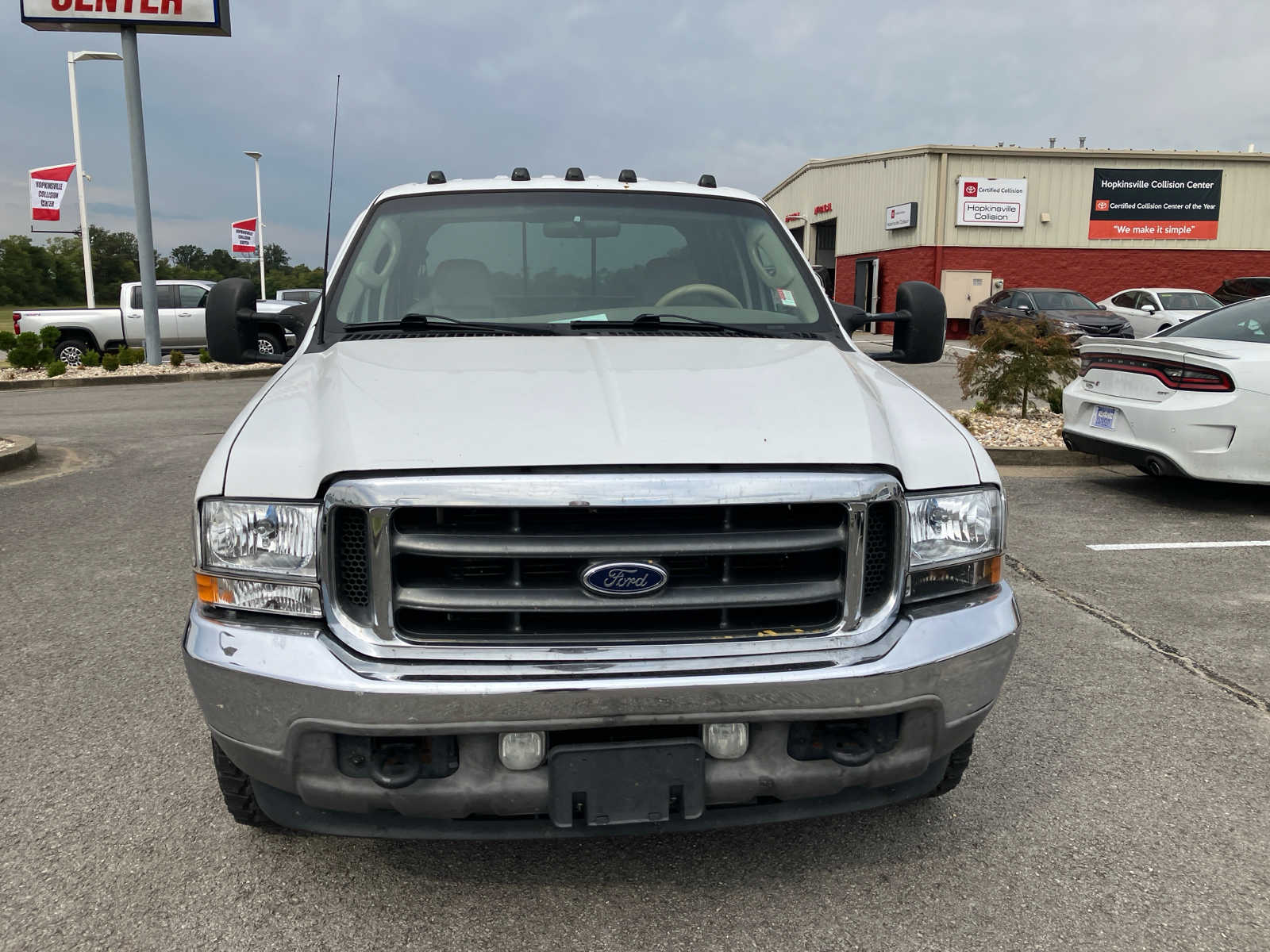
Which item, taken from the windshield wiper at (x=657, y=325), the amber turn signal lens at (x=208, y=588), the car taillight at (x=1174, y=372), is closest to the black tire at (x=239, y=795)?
the amber turn signal lens at (x=208, y=588)

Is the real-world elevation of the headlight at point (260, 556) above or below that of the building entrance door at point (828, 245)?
below

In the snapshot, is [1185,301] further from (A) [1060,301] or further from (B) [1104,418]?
(B) [1104,418]

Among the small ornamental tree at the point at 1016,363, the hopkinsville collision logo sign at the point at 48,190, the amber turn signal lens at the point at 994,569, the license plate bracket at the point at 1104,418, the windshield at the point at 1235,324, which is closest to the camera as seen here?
the amber turn signal lens at the point at 994,569

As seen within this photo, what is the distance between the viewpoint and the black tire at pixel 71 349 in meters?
20.3

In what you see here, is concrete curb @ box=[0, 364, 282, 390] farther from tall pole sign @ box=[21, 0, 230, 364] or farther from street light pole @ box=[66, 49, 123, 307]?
street light pole @ box=[66, 49, 123, 307]

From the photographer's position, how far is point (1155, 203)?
32.4 meters

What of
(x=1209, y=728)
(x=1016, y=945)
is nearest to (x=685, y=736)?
(x=1016, y=945)

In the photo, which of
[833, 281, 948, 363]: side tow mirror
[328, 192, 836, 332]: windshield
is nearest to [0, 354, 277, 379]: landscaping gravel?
[328, 192, 836, 332]: windshield

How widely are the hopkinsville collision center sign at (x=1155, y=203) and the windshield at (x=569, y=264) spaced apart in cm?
3293

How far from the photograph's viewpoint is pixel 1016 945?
2.29 metres

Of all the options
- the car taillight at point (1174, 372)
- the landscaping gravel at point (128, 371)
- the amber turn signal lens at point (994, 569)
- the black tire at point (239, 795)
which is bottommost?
the landscaping gravel at point (128, 371)

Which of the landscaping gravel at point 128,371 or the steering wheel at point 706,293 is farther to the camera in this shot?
the landscaping gravel at point 128,371

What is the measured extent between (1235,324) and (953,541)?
20.7 feet

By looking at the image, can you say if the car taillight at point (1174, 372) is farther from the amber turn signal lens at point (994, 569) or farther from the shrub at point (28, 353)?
the shrub at point (28, 353)
